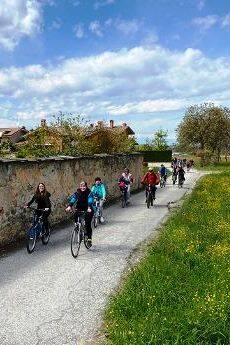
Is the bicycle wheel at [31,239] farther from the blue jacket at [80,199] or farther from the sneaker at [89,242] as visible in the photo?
the sneaker at [89,242]

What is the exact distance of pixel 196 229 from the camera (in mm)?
14070

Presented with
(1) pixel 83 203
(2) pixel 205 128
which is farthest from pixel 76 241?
(2) pixel 205 128

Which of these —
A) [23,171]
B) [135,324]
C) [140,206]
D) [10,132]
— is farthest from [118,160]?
[10,132]

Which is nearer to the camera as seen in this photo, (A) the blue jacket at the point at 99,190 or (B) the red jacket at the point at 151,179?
(A) the blue jacket at the point at 99,190

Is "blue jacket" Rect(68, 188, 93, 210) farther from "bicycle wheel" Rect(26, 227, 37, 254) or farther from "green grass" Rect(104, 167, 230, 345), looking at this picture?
"green grass" Rect(104, 167, 230, 345)

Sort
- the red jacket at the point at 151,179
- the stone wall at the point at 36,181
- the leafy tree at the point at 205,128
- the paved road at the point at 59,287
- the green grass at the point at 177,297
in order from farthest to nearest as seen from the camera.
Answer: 1. the leafy tree at the point at 205,128
2. the red jacket at the point at 151,179
3. the stone wall at the point at 36,181
4. the paved road at the point at 59,287
5. the green grass at the point at 177,297

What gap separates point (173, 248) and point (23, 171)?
5.67 metres

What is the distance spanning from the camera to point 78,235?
11844 mm

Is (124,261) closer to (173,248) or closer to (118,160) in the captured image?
(173,248)

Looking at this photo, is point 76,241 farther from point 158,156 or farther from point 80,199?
point 158,156

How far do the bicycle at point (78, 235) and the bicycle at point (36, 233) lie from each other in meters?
1.20

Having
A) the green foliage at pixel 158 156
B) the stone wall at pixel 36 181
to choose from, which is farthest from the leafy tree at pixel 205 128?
the stone wall at pixel 36 181

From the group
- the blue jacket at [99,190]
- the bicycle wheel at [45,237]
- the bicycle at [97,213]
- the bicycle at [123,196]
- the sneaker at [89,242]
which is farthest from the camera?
the bicycle at [123,196]

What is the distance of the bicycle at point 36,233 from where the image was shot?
12102 millimetres
